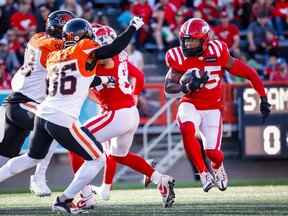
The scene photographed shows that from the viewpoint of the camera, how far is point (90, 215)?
27.6 feet

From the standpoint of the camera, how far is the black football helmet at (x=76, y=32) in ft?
27.1

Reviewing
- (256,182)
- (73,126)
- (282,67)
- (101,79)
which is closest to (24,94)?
(101,79)

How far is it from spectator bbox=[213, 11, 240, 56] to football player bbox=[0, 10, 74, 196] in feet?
19.6

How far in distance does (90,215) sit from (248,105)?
5424mm

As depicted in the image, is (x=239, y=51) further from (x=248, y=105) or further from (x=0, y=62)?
(x=0, y=62)

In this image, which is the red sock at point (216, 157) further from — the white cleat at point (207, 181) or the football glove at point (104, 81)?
the football glove at point (104, 81)

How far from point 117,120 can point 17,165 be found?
2.98 feet

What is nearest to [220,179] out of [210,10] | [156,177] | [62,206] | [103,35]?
[156,177]

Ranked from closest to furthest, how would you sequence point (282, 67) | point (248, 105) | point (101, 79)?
point (101, 79) < point (248, 105) < point (282, 67)

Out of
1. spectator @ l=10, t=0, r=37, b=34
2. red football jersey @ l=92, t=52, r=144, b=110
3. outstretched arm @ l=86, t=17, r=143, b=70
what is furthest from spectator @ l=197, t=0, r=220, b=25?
outstretched arm @ l=86, t=17, r=143, b=70

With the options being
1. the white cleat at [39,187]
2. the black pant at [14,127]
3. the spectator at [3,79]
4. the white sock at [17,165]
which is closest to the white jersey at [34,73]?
the black pant at [14,127]

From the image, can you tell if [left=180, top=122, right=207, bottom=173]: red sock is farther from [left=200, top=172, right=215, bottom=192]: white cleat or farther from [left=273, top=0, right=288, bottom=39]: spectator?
[left=273, top=0, right=288, bottom=39]: spectator

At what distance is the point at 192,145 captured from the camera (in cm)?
961

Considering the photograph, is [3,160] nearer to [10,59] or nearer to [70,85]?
[70,85]
